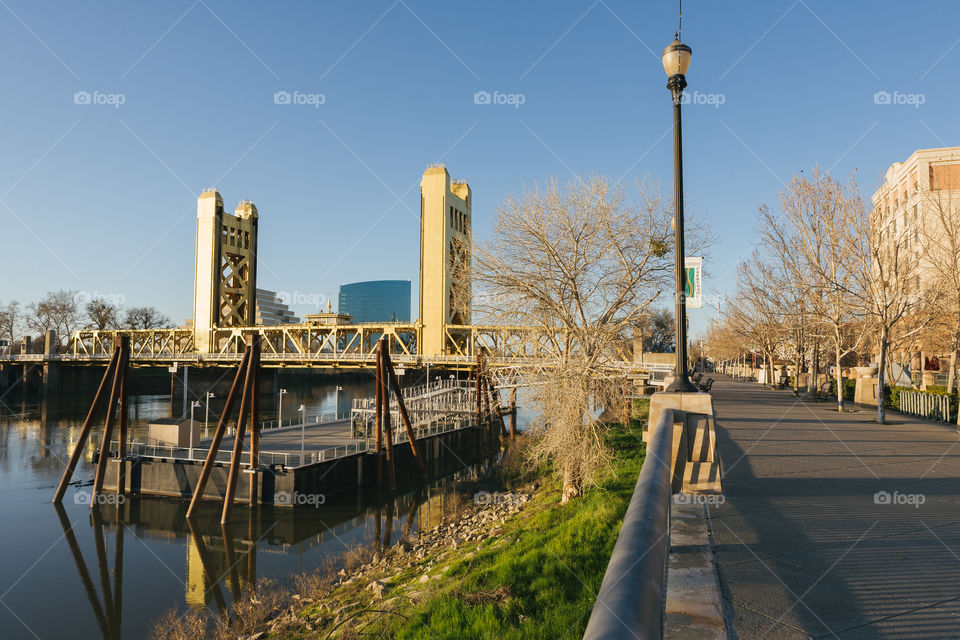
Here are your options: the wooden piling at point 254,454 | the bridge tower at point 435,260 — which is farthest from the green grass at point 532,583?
the bridge tower at point 435,260

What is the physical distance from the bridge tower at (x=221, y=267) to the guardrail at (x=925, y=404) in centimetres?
9396

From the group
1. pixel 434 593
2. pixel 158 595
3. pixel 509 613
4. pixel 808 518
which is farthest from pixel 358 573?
pixel 808 518

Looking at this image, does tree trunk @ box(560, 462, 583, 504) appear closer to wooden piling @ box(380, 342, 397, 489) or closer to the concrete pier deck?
wooden piling @ box(380, 342, 397, 489)

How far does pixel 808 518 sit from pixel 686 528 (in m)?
1.74

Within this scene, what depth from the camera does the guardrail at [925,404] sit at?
1919 centimetres

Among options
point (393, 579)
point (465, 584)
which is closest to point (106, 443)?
point (393, 579)

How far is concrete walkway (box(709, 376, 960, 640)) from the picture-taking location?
14.4 ft

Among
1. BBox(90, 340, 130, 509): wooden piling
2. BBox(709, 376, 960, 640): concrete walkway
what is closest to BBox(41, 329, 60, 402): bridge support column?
BBox(90, 340, 130, 509): wooden piling

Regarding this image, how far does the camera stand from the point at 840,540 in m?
6.25

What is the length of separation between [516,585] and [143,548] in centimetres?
1560

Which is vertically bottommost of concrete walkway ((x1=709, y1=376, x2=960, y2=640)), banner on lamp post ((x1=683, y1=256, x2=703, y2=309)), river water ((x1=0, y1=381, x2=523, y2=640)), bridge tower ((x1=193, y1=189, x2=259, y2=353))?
river water ((x1=0, y1=381, x2=523, y2=640))

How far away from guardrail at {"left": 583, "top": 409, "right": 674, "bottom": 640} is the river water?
44.9ft

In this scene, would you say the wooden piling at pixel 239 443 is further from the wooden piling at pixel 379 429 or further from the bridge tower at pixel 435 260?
the bridge tower at pixel 435 260

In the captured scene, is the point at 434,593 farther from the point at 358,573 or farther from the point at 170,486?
the point at 170,486
